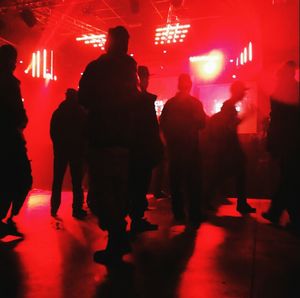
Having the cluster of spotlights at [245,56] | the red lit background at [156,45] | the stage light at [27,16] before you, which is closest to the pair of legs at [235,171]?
the red lit background at [156,45]

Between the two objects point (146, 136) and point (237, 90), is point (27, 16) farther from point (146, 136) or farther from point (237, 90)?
point (146, 136)

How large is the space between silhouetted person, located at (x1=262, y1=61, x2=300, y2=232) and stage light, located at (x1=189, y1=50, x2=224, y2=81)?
7.25 metres

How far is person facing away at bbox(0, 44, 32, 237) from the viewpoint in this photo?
3.31m

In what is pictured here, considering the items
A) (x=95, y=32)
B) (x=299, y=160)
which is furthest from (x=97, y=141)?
(x=95, y=32)

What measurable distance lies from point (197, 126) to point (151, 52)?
8.20m

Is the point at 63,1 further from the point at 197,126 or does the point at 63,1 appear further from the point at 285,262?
the point at 285,262

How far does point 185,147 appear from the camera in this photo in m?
4.04

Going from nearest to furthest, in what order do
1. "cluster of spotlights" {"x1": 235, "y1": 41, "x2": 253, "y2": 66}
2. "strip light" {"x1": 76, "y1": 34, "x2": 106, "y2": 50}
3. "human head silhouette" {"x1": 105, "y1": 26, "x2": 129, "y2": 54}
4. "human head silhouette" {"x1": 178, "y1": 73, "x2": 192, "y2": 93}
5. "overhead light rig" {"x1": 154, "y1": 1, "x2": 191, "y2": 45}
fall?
1. "human head silhouette" {"x1": 105, "y1": 26, "x2": 129, "y2": 54}
2. "human head silhouette" {"x1": 178, "y1": 73, "x2": 192, "y2": 93}
3. "overhead light rig" {"x1": 154, "y1": 1, "x2": 191, "y2": 45}
4. "cluster of spotlights" {"x1": 235, "y1": 41, "x2": 253, "y2": 66}
5. "strip light" {"x1": 76, "y1": 34, "x2": 106, "y2": 50}

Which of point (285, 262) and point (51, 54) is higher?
point (51, 54)

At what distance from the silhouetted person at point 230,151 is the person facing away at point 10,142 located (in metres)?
2.37

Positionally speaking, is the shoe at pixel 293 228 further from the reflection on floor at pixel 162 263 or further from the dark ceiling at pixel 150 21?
the dark ceiling at pixel 150 21

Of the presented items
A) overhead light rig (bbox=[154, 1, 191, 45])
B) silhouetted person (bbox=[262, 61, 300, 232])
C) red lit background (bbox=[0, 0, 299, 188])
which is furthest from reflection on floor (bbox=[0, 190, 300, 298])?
overhead light rig (bbox=[154, 1, 191, 45])

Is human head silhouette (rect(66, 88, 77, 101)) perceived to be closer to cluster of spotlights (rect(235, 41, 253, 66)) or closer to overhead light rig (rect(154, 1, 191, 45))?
overhead light rig (rect(154, 1, 191, 45))

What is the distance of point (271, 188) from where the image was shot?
699cm
